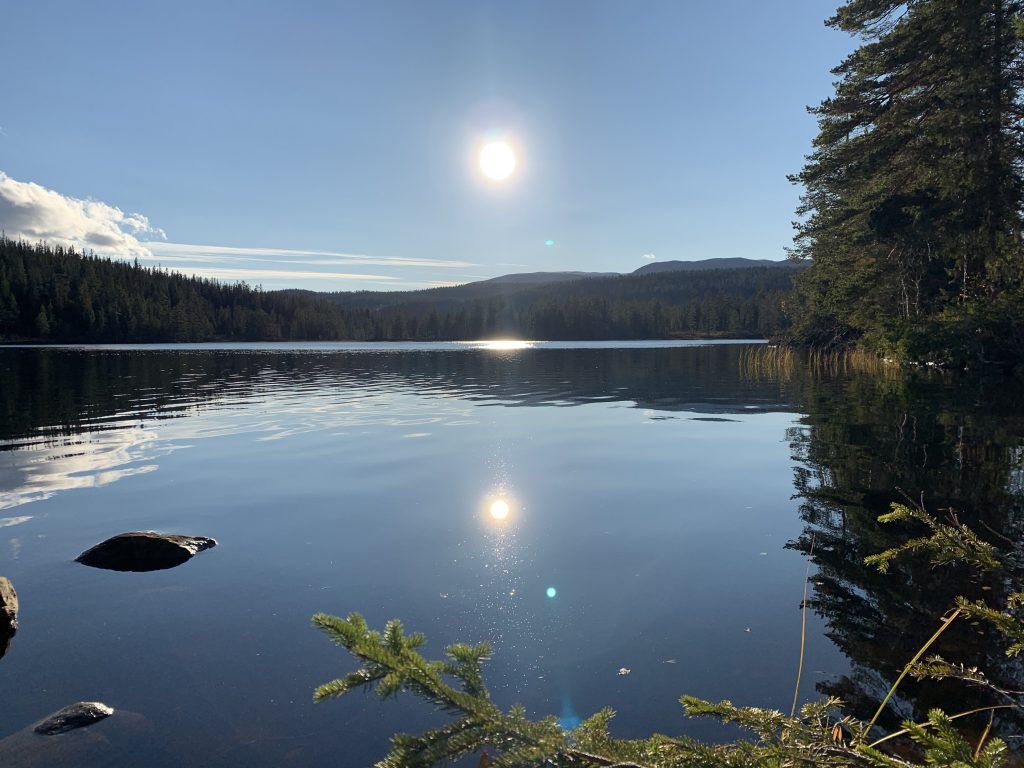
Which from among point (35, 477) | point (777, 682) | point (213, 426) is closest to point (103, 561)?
point (35, 477)

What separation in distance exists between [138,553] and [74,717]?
14.4ft

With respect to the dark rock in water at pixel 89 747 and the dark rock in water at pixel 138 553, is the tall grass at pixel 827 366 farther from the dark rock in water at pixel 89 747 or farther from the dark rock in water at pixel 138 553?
the dark rock in water at pixel 89 747

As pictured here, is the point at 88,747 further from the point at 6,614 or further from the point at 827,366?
the point at 827,366

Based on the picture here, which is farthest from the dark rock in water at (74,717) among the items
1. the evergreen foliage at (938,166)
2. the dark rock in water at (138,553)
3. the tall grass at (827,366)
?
Result: the tall grass at (827,366)

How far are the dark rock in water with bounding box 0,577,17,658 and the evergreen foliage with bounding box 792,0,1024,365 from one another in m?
37.4

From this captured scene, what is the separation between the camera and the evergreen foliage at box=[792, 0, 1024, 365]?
97.9 feet

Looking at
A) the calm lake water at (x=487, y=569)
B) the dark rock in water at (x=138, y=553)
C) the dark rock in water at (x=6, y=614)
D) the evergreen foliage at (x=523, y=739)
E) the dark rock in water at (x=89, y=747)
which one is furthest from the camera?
the dark rock in water at (x=138, y=553)

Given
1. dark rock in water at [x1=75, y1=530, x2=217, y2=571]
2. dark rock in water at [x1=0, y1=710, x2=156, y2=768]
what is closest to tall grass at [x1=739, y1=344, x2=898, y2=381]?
dark rock in water at [x1=75, y1=530, x2=217, y2=571]

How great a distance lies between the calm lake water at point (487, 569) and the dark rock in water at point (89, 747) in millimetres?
40

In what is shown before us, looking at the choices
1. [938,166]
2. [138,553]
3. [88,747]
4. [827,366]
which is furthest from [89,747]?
[827,366]

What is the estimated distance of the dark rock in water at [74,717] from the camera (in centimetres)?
528

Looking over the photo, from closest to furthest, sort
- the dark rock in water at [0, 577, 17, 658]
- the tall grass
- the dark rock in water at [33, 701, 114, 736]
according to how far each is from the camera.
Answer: the dark rock in water at [33, 701, 114, 736] < the dark rock in water at [0, 577, 17, 658] < the tall grass

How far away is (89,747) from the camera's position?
5086mm

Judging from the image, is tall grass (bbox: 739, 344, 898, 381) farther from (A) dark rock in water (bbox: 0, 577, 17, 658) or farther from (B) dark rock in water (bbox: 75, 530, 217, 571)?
(A) dark rock in water (bbox: 0, 577, 17, 658)
